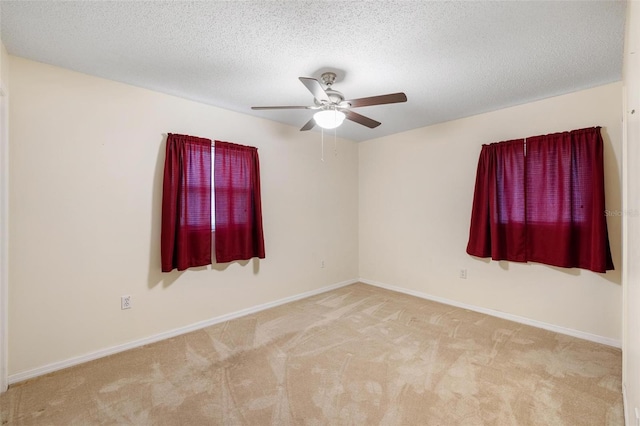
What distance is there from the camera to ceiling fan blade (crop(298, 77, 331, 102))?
5.95ft

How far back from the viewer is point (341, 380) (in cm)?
206

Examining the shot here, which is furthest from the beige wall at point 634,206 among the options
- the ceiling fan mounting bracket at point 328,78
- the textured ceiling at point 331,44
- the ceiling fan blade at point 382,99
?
the ceiling fan mounting bracket at point 328,78

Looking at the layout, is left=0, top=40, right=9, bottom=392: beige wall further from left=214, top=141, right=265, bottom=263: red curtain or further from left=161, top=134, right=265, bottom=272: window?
left=214, top=141, right=265, bottom=263: red curtain

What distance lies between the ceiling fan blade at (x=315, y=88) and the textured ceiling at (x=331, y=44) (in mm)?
303

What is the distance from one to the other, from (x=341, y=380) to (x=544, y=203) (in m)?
2.68

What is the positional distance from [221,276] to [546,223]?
3527mm

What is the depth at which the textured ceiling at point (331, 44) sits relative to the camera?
164 cm

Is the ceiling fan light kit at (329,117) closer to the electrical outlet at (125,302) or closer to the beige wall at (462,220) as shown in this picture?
the beige wall at (462,220)

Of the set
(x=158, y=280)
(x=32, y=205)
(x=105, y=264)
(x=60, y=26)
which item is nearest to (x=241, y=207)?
(x=158, y=280)

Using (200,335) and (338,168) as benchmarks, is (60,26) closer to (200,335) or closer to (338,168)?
(200,335)

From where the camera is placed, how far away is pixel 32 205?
2.15m

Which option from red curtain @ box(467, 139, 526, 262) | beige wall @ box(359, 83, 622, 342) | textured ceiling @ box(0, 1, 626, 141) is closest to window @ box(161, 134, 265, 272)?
textured ceiling @ box(0, 1, 626, 141)

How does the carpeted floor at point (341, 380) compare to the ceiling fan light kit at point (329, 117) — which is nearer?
the carpeted floor at point (341, 380)

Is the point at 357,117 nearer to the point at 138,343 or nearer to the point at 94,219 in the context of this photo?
the point at 94,219
